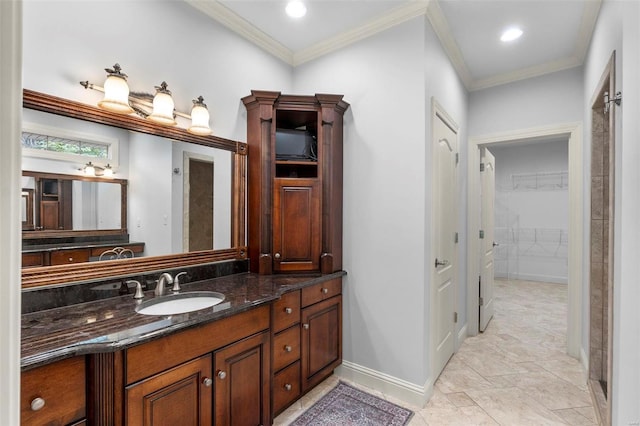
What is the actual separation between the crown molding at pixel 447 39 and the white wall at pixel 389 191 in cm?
9

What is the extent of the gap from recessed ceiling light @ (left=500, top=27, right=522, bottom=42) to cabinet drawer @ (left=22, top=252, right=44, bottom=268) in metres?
3.40

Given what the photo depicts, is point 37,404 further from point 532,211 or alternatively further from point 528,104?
point 532,211

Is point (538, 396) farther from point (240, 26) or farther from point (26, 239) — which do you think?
point (240, 26)

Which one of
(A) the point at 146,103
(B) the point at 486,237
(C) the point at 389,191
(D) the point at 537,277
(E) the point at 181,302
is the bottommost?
(D) the point at 537,277

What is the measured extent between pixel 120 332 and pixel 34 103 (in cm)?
116

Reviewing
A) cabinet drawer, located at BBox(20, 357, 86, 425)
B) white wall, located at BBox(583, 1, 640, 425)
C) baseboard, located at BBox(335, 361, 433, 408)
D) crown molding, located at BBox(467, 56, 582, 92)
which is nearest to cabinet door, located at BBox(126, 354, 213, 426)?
cabinet drawer, located at BBox(20, 357, 86, 425)

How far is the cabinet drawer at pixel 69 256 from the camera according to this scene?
1.54m

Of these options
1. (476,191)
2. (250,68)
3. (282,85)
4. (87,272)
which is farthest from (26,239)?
(476,191)

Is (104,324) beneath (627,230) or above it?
beneath

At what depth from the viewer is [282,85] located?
2783mm

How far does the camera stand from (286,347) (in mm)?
2004

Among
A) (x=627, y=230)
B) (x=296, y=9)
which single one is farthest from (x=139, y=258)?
(x=627, y=230)

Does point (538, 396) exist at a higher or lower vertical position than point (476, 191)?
lower

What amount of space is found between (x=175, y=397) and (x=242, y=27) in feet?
8.06
